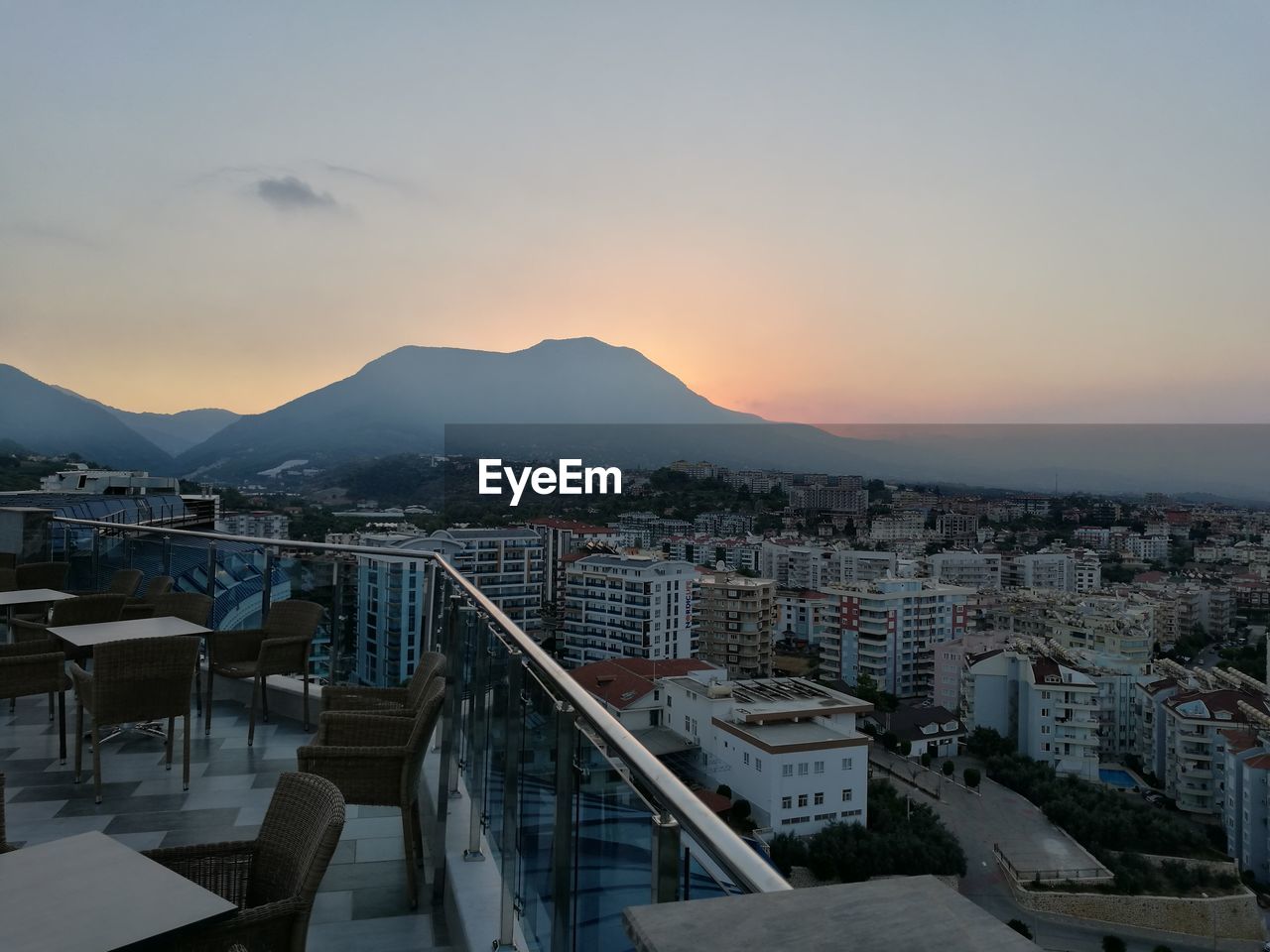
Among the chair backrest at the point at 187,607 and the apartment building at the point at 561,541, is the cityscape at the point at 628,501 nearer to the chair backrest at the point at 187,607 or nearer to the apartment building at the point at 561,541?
the chair backrest at the point at 187,607

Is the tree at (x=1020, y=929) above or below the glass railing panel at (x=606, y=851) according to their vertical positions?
above

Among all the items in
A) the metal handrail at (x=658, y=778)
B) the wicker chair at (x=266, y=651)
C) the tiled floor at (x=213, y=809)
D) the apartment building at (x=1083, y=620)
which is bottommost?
the apartment building at (x=1083, y=620)

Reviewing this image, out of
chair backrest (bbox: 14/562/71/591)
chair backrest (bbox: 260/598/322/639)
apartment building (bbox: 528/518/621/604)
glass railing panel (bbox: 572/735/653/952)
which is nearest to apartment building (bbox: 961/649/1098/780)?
apartment building (bbox: 528/518/621/604)

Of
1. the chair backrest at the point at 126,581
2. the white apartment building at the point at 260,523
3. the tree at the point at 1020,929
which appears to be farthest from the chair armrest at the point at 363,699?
the white apartment building at the point at 260,523

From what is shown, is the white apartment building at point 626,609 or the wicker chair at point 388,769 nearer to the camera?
the wicker chair at point 388,769

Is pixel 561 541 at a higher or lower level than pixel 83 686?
lower

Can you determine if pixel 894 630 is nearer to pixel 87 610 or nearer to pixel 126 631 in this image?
pixel 87 610

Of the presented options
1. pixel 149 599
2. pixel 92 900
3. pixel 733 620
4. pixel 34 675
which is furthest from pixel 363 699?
pixel 733 620

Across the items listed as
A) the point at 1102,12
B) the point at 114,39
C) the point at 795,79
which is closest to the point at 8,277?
the point at 114,39
